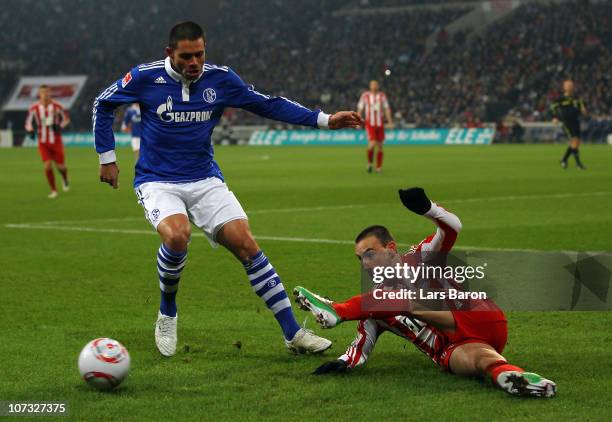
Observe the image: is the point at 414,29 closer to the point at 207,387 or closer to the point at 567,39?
the point at 567,39

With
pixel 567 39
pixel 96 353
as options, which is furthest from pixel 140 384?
pixel 567 39

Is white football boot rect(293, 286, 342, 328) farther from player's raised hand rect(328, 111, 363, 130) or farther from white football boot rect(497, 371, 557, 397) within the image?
player's raised hand rect(328, 111, 363, 130)

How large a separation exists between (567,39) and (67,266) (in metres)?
39.9

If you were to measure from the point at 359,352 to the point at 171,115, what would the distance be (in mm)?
1939

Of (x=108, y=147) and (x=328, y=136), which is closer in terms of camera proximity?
(x=108, y=147)

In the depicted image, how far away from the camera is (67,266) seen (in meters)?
9.87

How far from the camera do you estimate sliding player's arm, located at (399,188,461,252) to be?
5074mm

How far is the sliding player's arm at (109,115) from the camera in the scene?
6328mm

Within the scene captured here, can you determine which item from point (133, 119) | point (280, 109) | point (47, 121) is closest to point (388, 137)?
point (133, 119)

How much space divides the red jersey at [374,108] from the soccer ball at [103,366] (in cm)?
2002

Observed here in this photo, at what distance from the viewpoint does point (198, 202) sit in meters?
6.31

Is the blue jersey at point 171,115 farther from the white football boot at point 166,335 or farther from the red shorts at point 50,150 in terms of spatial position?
the red shorts at point 50,150

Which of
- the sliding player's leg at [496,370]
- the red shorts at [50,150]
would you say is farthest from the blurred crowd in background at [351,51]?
the sliding player's leg at [496,370]

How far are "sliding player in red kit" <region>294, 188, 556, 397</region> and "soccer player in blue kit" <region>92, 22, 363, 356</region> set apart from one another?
25.1 inches
